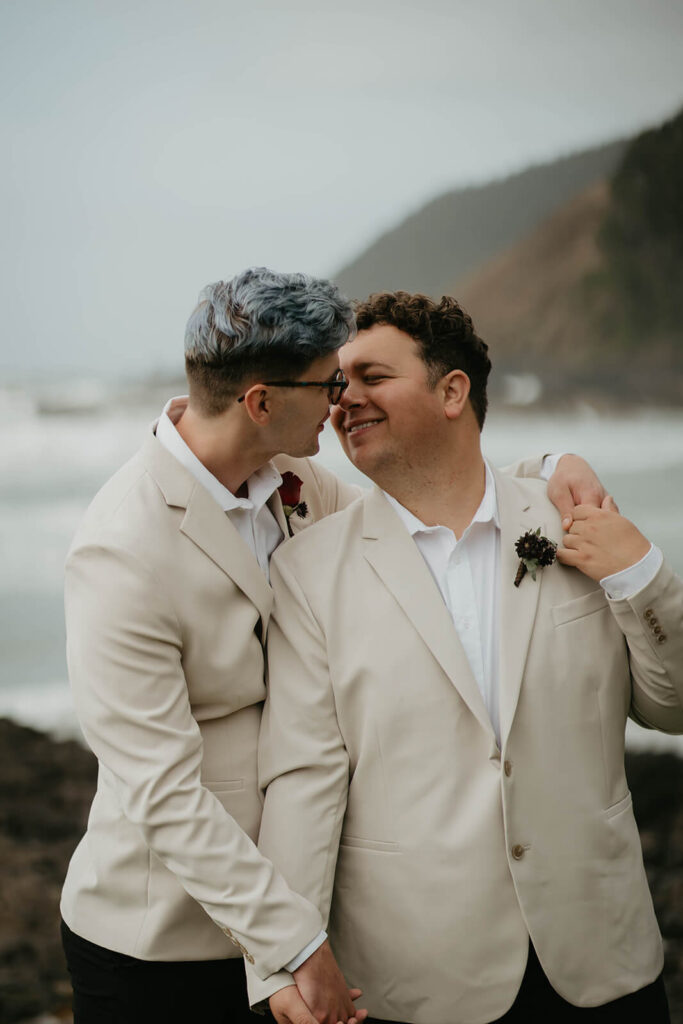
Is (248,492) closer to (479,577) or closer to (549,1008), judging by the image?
(479,577)

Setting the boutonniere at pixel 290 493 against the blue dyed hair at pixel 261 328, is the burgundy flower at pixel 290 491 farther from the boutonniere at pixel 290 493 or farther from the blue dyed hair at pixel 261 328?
the blue dyed hair at pixel 261 328

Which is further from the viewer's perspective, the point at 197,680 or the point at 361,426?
the point at 361,426

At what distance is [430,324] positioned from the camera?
2045mm

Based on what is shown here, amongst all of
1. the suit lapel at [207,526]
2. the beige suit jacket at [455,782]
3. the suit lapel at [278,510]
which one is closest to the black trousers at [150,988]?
the beige suit jacket at [455,782]

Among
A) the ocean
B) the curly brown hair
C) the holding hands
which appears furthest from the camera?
the ocean

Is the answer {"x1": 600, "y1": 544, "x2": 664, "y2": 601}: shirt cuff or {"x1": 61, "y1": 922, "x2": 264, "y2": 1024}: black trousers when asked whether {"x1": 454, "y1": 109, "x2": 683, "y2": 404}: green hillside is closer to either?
{"x1": 600, "y1": 544, "x2": 664, "y2": 601}: shirt cuff

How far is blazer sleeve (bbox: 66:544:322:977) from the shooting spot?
5.58ft

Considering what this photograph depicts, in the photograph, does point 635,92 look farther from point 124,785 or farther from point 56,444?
point 124,785

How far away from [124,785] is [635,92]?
3592mm

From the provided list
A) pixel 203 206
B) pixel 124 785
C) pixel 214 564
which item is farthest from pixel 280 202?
pixel 124 785

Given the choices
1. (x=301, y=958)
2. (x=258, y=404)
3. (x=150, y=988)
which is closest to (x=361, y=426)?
(x=258, y=404)

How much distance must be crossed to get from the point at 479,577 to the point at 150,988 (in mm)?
971

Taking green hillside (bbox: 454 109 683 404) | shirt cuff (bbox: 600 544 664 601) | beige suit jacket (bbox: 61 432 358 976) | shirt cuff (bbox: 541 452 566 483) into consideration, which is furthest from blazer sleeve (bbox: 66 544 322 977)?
green hillside (bbox: 454 109 683 404)

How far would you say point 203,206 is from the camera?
4.39 meters
